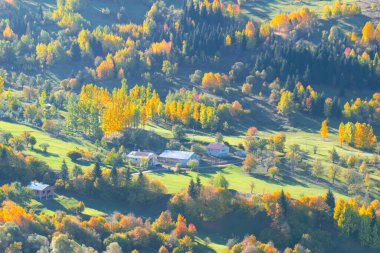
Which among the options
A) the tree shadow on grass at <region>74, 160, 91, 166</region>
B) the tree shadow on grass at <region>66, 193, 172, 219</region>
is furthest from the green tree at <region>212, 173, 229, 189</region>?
the tree shadow on grass at <region>74, 160, 91, 166</region>

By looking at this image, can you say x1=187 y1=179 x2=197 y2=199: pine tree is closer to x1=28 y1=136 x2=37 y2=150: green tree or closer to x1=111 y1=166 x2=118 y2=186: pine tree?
x1=111 y1=166 x2=118 y2=186: pine tree

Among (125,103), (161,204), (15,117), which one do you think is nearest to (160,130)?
(125,103)

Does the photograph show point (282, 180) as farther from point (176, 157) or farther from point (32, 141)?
point (32, 141)

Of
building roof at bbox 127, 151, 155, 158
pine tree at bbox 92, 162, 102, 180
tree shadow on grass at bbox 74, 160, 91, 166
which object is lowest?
tree shadow on grass at bbox 74, 160, 91, 166

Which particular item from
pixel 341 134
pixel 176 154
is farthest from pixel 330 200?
pixel 341 134

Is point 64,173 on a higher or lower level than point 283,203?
lower
